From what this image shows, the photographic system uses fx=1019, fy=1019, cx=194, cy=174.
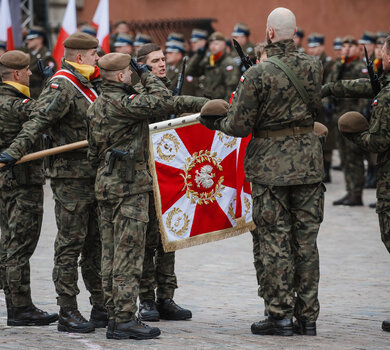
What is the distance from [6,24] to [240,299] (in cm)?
792

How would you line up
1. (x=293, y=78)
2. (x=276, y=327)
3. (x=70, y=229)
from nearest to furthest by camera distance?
(x=293, y=78) < (x=276, y=327) < (x=70, y=229)

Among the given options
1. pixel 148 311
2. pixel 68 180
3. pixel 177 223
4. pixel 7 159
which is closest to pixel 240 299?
pixel 148 311

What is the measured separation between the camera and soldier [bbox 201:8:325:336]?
6.74 m

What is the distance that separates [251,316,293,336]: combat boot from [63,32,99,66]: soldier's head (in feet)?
7.50

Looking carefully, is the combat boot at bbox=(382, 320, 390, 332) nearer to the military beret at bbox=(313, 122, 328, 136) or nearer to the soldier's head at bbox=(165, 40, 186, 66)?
the military beret at bbox=(313, 122, 328, 136)

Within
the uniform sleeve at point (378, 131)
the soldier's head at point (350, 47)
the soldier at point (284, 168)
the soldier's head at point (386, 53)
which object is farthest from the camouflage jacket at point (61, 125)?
the soldier's head at point (350, 47)

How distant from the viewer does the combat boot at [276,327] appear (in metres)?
6.82

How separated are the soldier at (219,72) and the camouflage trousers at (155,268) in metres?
8.24

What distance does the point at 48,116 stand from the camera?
7105 mm

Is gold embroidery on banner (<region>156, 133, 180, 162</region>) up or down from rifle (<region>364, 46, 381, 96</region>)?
down

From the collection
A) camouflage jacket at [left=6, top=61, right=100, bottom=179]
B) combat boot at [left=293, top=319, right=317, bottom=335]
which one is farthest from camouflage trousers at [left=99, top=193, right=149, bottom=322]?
combat boot at [left=293, top=319, right=317, bottom=335]

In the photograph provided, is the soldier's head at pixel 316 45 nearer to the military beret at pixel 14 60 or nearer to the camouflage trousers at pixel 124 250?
the military beret at pixel 14 60

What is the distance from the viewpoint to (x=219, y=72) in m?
16.1

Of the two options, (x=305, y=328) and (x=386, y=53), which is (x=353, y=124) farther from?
(x=305, y=328)
